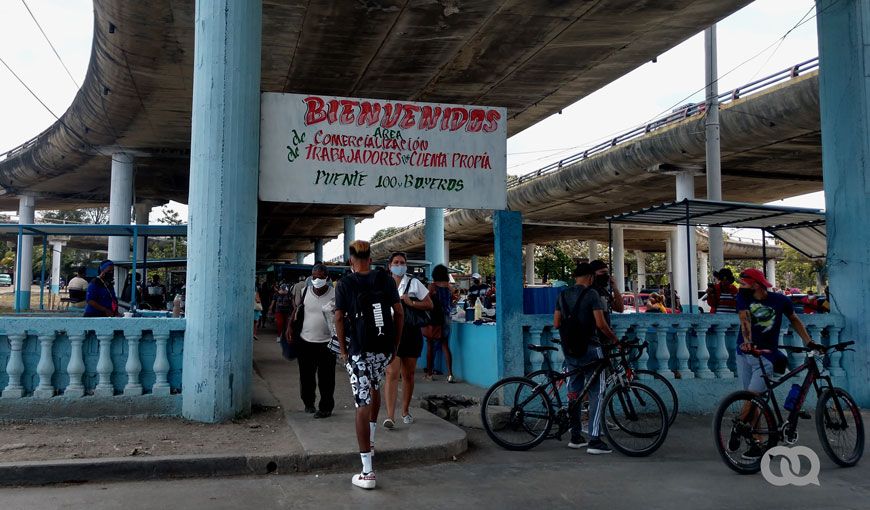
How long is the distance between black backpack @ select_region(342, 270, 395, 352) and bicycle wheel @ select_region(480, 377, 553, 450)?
1.66 metres

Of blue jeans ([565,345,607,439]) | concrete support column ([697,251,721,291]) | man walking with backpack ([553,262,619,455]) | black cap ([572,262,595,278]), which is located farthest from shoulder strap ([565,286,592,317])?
concrete support column ([697,251,721,291])

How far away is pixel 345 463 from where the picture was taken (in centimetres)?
570

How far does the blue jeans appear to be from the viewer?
625cm

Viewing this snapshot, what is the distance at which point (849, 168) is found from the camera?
8.95 metres

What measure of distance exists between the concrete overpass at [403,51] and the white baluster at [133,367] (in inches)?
303

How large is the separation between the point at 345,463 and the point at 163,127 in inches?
712

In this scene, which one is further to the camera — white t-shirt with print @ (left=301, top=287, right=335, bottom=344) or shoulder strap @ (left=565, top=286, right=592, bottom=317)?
white t-shirt with print @ (left=301, top=287, right=335, bottom=344)

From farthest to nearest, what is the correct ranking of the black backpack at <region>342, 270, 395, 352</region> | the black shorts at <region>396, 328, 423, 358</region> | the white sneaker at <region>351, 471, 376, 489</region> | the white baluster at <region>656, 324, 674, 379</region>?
the white baluster at <region>656, 324, 674, 379</region>, the black shorts at <region>396, 328, 423, 358</region>, the black backpack at <region>342, 270, 395, 352</region>, the white sneaker at <region>351, 471, 376, 489</region>

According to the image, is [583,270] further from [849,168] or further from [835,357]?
[849,168]

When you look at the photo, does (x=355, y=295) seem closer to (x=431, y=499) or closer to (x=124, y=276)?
(x=431, y=499)

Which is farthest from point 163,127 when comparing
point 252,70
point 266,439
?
point 266,439

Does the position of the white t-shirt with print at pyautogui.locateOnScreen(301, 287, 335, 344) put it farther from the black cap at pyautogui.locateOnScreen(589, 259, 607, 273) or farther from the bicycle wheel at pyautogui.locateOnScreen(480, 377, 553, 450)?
the black cap at pyautogui.locateOnScreen(589, 259, 607, 273)

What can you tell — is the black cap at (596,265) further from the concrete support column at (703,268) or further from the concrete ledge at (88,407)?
the concrete support column at (703,268)

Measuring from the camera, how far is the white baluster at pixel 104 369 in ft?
22.2
